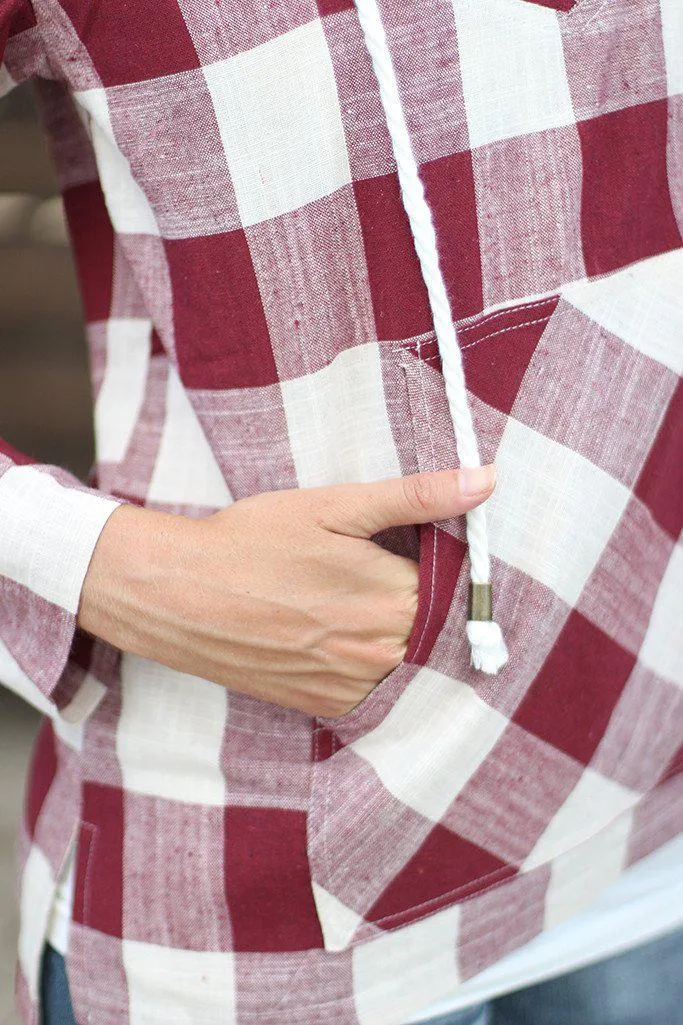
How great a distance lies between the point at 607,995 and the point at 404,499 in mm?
424

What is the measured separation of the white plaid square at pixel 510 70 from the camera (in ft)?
1.63

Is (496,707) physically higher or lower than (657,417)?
lower

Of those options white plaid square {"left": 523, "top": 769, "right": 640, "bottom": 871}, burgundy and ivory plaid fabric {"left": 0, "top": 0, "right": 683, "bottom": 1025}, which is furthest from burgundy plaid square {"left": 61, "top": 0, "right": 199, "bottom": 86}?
white plaid square {"left": 523, "top": 769, "right": 640, "bottom": 871}

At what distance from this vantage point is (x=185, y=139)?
50 centimetres

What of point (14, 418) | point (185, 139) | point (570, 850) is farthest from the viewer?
point (14, 418)

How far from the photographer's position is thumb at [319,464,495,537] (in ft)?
1.62

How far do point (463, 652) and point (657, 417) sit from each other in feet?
0.56

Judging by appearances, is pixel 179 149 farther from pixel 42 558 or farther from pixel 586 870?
pixel 586 870

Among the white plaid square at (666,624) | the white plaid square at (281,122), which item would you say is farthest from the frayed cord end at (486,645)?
the white plaid square at (281,122)

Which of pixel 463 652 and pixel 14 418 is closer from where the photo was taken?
pixel 463 652

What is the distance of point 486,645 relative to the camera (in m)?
0.50

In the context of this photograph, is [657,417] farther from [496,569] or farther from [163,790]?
[163,790]

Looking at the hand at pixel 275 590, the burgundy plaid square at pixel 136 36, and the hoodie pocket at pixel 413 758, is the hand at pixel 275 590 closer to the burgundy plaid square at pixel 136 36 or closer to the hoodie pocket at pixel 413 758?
the hoodie pocket at pixel 413 758

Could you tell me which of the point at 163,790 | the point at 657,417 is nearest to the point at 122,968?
the point at 163,790
